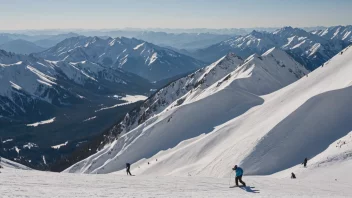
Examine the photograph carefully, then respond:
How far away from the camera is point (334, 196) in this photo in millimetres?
31953

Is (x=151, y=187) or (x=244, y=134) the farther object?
(x=244, y=134)

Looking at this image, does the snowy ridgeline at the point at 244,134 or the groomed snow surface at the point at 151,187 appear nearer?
the groomed snow surface at the point at 151,187

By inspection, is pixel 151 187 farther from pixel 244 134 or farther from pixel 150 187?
pixel 244 134

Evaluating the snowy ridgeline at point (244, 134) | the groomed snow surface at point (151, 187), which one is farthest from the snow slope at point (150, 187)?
the snowy ridgeline at point (244, 134)

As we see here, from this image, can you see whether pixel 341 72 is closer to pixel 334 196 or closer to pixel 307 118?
pixel 307 118

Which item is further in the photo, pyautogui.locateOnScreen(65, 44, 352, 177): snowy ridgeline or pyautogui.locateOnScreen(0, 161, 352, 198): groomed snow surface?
pyautogui.locateOnScreen(65, 44, 352, 177): snowy ridgeline

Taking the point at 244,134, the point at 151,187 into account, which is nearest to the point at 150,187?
the point at 151,187

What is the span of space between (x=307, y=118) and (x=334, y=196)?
3736 cm

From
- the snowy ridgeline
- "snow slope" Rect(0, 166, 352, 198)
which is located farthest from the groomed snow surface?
the snowy ridgeline

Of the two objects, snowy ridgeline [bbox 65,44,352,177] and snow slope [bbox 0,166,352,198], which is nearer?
snow slope [bbox 0,166,352,198]

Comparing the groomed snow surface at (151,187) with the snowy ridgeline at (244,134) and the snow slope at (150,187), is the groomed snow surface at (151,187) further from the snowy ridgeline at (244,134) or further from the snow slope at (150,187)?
the snowy ridgeline at (244,134)

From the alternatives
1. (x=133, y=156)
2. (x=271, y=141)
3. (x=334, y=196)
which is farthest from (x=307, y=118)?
(x=133, y=156)

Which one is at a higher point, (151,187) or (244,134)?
(151,187)

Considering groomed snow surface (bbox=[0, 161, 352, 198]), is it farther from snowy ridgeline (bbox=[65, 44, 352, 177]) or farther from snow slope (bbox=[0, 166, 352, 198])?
snowy ridgeline (bbox=[65, 44, 352, 177])
